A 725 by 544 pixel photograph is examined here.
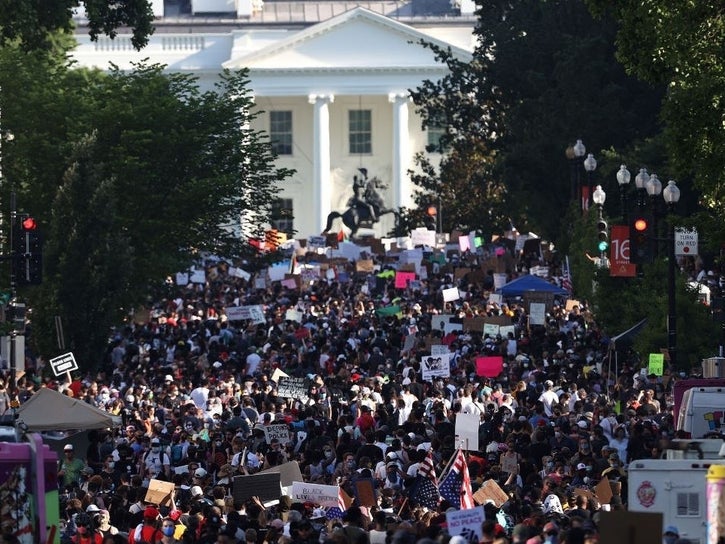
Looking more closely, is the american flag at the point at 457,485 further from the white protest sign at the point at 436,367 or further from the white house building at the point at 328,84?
the white house building at the point at 328,84

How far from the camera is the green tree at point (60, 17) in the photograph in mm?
33688

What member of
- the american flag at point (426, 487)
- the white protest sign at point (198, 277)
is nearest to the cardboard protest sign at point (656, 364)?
the american flag at point (426, 487)

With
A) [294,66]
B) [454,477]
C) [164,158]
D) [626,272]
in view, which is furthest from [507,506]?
[294,66]

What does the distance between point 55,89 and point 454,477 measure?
1308 inches

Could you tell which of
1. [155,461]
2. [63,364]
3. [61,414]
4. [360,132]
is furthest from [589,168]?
[360,132]

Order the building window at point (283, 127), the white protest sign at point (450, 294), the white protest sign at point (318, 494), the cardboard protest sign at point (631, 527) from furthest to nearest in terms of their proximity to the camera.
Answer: the building window at point (283, 127) < the white protest sign at point (450, 294) < the white protest sign at point (318, 494) < the cardboard protest sign at point (631, 527)

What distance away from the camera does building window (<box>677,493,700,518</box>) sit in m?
17.3

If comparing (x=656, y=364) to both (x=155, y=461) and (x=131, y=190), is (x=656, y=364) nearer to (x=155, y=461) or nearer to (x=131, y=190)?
(x=155, y=461)

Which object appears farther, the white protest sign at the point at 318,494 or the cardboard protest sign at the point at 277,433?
the cardboard protest sign at the point at 277,433

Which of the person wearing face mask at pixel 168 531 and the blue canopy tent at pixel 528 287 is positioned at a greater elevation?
the blue canopy tent at pixel 528 287

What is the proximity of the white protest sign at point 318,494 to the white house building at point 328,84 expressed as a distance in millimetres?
78395

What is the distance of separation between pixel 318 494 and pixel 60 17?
630 inches

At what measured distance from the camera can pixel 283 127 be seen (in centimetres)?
10706

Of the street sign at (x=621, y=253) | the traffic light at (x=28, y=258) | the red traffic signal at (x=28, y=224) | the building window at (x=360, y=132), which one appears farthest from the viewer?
the building window at (x=360, y=132)
